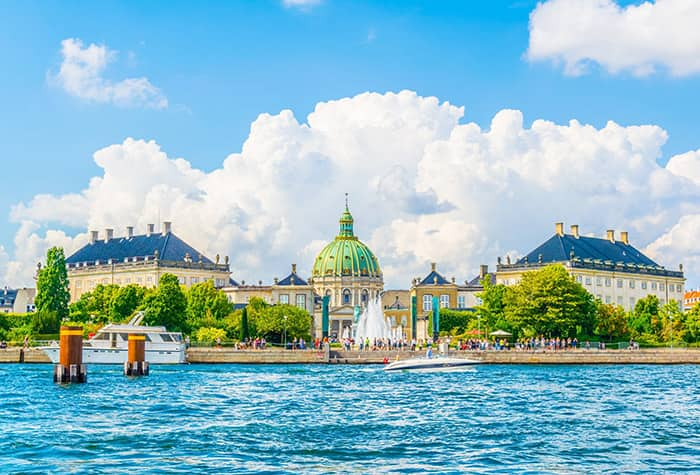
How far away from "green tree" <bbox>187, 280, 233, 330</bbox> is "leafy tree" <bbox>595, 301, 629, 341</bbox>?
40.2m

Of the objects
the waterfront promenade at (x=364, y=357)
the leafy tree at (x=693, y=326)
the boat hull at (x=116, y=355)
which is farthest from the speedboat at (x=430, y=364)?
the leafy tree at (x=693, y=326)

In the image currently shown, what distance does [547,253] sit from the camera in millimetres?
164375

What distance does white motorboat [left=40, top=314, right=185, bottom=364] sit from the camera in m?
87.6

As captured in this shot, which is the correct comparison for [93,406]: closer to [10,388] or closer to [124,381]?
[10,388]

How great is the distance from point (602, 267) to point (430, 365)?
88.5 metres

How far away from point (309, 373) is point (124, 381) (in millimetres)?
15771

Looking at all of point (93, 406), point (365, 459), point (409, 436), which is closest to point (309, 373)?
point (93, 406)

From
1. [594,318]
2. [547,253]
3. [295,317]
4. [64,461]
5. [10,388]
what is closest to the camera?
[64,461]

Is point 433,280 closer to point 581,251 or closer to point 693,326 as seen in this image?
point 581,251

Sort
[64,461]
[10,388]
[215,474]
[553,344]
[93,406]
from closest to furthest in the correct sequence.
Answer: [215,474] < [64,461] < [93,406] < [10,388] < [553,344]

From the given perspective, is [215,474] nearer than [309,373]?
Yes

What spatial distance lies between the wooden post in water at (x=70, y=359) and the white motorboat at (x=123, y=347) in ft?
83.3

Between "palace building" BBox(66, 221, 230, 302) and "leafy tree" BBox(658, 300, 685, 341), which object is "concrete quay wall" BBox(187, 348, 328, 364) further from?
"palace building" BBox(66, 221, 230, 302)

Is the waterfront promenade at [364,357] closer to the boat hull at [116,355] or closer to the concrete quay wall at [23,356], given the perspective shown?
the concrete quay wall at [23,356]
